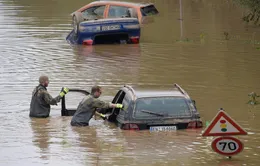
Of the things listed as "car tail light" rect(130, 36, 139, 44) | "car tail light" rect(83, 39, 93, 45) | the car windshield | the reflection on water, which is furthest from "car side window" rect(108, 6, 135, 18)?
the car windshield

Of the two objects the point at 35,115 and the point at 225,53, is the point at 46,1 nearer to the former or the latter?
the point at 225,53

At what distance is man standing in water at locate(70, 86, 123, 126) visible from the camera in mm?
16266

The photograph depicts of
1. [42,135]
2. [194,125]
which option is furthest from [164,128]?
[42,135]

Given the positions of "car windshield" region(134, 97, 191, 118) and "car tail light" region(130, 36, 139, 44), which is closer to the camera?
"car windshield" region(134, 97, 191, 118)

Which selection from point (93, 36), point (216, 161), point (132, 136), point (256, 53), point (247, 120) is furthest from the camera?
point (93, 36)

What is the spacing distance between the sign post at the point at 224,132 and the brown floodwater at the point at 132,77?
27 centimetres

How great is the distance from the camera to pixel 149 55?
90.5 ft

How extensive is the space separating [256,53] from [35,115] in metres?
11.9

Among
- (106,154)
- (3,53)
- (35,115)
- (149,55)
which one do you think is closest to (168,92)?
(106,154)

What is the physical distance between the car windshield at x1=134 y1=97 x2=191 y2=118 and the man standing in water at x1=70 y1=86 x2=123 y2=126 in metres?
1.04

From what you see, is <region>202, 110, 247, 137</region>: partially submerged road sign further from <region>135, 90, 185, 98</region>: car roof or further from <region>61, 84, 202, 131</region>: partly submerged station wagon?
Answer: <region>135, 90, 185, 98</region>: car roof

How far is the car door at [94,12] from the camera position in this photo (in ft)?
104

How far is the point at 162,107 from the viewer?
605 inches

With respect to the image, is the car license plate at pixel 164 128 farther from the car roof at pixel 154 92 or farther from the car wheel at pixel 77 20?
the car wheel at pixel 77 20
